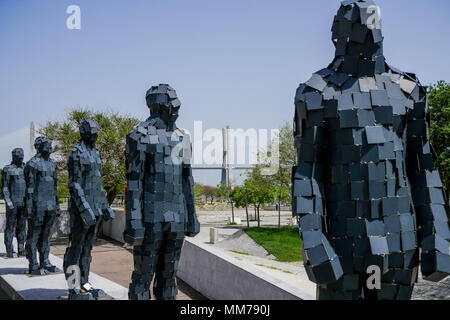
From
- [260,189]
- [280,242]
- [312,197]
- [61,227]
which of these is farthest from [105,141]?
[312,197]

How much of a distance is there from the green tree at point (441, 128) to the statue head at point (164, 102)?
46.4 feet

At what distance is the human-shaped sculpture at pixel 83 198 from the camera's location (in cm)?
611

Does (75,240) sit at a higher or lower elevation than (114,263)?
higher

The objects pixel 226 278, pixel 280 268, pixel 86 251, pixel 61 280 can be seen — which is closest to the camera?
pixel 86 251

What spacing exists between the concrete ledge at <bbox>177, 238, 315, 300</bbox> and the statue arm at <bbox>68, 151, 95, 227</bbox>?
248cm

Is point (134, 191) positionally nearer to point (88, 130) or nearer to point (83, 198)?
point (83, 198)

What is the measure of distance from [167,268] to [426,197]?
2963 millimetres

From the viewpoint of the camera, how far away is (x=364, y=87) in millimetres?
2791

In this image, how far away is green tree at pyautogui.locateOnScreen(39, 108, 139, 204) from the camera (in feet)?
48.4

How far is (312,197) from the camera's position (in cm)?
264

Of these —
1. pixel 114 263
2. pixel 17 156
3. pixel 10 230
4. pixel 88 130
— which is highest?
pixel 88 130

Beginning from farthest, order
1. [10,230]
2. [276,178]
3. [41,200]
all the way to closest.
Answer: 1. [276,178]
2. [10,230]
3. [41,200]

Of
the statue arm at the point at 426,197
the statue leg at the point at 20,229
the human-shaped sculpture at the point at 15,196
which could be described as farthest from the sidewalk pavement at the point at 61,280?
the statue arm at the point at 426,197
